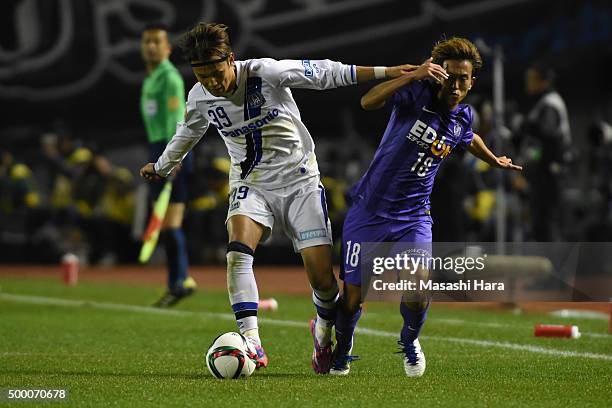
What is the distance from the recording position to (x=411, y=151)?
700 centimetres

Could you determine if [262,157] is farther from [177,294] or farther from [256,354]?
[177,294]

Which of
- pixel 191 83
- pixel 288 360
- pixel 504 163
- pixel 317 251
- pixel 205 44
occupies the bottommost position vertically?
pixel 288 360

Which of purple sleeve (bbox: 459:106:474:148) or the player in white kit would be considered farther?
purple sleeve (bbox: 459:106:474:148)

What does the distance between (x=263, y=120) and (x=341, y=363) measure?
1.49 m

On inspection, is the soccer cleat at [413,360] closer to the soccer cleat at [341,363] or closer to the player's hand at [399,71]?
the soccer cleat at [341,363]

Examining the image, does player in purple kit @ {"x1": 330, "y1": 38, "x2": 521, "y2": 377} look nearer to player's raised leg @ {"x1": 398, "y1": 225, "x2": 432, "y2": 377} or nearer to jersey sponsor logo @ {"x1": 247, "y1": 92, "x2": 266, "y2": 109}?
player's raised leg @ {"x1": 398, "y1": 225, "x2": 432, "y2": 377}

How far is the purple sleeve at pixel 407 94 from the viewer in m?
6.86

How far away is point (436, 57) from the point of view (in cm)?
689

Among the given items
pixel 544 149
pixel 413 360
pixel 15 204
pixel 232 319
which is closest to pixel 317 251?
pixel 413 360

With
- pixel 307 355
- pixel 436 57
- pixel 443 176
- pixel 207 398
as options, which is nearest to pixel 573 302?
pixel 443 176

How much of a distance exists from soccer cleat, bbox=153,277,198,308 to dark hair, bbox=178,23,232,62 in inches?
192

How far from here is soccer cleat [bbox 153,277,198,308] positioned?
37.7ft

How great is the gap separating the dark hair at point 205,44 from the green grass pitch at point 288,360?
5.85 ft

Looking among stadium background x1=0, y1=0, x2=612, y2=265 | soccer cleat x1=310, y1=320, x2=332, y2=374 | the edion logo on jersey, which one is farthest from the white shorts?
stadium background x1=0, y1=0, x2=612, y2=265
